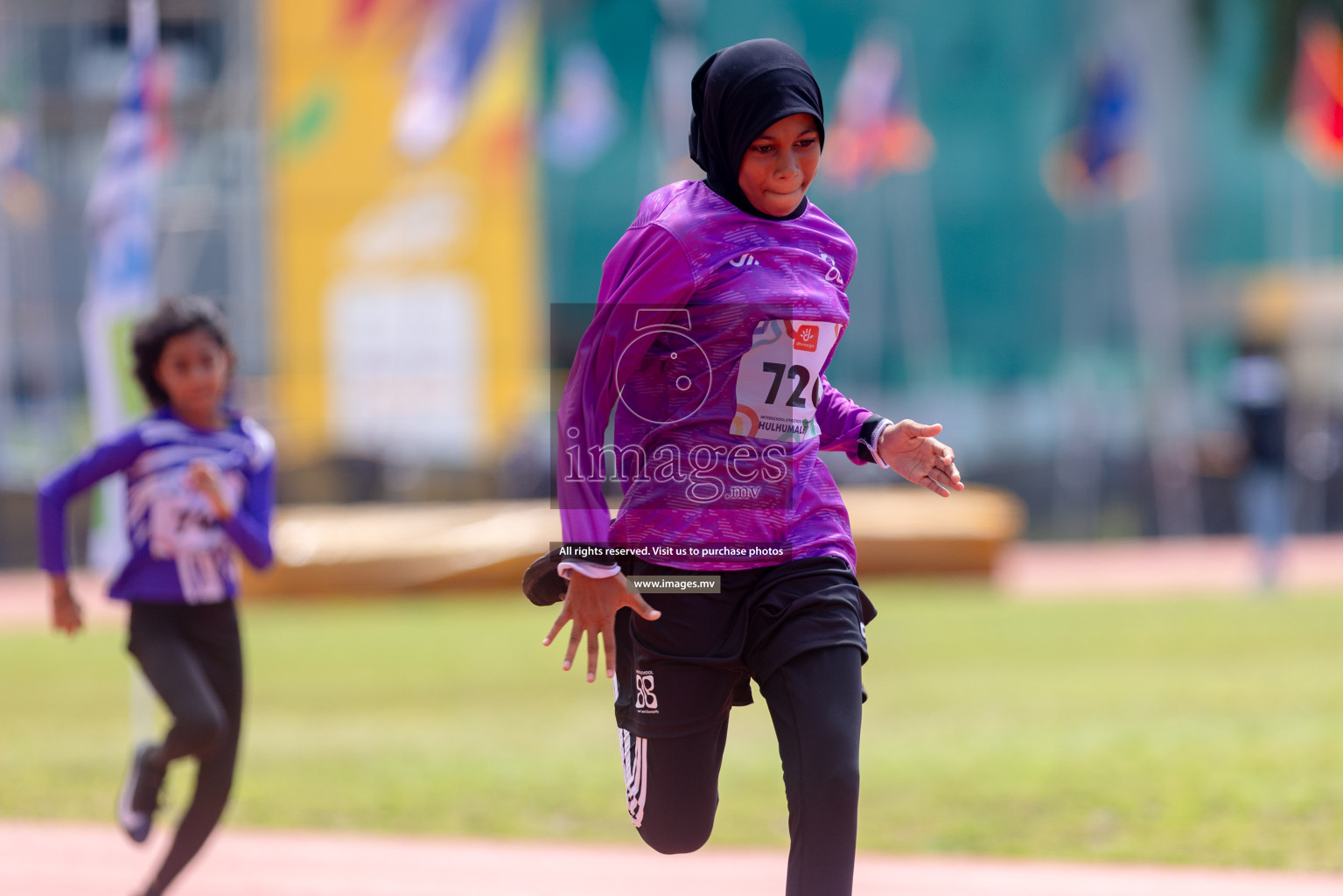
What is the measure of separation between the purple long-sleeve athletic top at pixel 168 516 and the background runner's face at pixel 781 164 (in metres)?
2.28

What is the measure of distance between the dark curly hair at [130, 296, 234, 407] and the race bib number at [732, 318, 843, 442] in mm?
2345

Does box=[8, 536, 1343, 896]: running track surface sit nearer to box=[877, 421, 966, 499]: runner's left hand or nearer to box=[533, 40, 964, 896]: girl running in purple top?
box=[533, 40, 964, 896]: girl running in purple top

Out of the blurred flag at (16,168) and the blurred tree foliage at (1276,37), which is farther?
the blurred tree foliage at (1276,37)

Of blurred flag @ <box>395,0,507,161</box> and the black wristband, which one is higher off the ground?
blurred flag @ <box>395,0,507,161</box>

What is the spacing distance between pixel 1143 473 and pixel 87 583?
53.6 feet

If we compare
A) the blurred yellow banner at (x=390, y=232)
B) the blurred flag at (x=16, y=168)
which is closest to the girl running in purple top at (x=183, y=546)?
the blurred flag at (x=16, y=168)

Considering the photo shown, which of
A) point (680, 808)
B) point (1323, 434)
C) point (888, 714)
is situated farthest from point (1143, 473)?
point (680, 808)

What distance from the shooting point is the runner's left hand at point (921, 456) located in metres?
3.55

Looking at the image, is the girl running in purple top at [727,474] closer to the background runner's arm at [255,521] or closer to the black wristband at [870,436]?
the black wristband at [870,436]

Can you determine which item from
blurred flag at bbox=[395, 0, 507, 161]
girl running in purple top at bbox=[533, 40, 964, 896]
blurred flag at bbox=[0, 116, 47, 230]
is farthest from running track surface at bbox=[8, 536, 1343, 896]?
blurred flag at bbox=[0, 116, 47, 230]

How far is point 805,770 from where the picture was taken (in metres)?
3.30

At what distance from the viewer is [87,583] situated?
792 inches

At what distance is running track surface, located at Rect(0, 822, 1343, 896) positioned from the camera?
5.22 m

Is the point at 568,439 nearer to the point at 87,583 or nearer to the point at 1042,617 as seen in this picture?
the point at 1042,617
